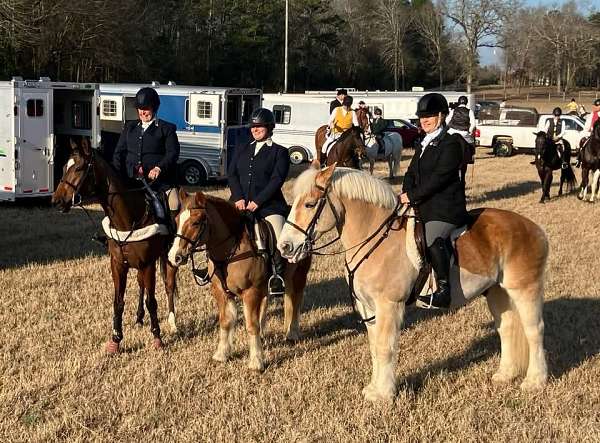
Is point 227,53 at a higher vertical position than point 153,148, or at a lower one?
higher

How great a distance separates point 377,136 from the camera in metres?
19.3

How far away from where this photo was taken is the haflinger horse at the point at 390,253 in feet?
16.3

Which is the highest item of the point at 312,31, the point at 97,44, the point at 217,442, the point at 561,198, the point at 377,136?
the point at 312,31

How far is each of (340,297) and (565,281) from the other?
10.8 feet

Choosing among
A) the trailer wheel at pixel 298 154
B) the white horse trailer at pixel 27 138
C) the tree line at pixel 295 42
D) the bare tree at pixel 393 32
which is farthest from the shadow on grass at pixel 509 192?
the bare tree at pixel 393 32

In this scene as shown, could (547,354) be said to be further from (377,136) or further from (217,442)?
(377,136)

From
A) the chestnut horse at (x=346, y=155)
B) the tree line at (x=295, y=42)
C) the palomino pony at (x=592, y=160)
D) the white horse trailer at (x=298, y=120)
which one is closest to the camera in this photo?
the chestnut horse at (x=346, y=155)

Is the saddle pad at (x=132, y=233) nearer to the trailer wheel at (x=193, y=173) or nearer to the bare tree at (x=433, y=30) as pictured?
the trailer wheel at (x=193, y=173)

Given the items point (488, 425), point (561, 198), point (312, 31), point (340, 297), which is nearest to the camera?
point (488, 425)

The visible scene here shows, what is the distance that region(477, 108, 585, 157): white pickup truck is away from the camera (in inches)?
1171

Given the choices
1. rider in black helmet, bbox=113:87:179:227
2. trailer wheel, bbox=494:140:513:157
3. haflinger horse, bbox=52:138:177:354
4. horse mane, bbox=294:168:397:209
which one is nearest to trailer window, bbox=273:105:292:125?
trailer wheel, bbox=494:140:513:157

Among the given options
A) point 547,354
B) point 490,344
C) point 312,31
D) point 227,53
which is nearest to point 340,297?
point 490,344

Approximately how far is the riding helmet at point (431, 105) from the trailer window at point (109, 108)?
51.2 ft

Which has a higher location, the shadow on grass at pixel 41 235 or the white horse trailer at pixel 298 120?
the white horse trailer at pixel 298 120
